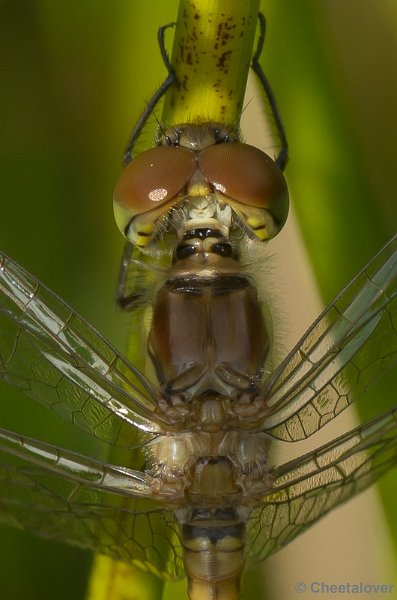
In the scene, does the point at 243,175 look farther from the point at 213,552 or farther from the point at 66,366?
the point at 213,552

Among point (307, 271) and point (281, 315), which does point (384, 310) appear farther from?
point (307, 271)

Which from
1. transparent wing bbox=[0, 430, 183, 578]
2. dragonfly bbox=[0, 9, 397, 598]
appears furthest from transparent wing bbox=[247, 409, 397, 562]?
transparent wing bbox=[0, 430, 183, 578]

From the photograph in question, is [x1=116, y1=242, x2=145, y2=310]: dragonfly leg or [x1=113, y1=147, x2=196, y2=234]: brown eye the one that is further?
[x1=116, y1=242, x2=145, y2=310]: dragonfly leg

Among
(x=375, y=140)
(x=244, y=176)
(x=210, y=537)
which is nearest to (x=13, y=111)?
(x=244, y=176)

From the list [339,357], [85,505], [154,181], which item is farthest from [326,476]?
[154,181]

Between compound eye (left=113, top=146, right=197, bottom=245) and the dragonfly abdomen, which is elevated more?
compound eye (left=113, top=146, right=197, bottom=245)

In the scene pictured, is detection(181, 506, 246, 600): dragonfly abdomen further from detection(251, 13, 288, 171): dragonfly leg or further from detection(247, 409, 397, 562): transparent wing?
detection(251, 13, 288, 171): dragonfly leg

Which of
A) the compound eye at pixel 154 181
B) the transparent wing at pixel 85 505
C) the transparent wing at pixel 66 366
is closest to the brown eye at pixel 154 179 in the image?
the compound eye at pixel 154 181
